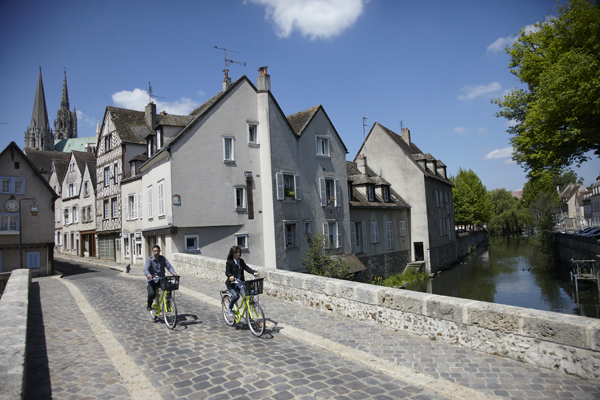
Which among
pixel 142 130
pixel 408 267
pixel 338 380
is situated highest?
pixel 142 130

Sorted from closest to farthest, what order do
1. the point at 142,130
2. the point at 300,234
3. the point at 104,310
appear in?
the point at 104,310
the point at 300,234
the point at 142,130

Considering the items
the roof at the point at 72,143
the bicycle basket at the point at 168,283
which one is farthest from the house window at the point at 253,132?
the roof at the point at 72,143

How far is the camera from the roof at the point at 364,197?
92.1 ft

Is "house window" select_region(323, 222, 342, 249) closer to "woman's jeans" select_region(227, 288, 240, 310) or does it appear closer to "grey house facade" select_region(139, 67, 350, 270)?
"grey house facade" select_region(139, 67, 350, 270)

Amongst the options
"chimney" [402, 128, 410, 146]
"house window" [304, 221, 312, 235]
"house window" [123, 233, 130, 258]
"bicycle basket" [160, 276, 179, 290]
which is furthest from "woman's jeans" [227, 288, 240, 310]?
"chimney" [402, 128, 410, 146]

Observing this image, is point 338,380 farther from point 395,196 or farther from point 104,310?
point 395,196

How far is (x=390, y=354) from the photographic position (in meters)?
5.73

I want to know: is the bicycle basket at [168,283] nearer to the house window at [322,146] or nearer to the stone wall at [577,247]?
the house window at [322,146]

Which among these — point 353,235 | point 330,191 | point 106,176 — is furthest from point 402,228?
point 106,176

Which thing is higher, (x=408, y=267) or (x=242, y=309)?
(x=242, y=309)

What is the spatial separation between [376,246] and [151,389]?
25319 millimetres

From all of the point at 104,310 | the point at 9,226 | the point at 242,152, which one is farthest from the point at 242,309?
the point at 9,226

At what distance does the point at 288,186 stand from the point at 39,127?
81991 mm

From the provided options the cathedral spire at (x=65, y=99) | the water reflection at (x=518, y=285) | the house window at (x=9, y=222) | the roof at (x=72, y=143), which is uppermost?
the cathedral spire at (x=65, y=99)
